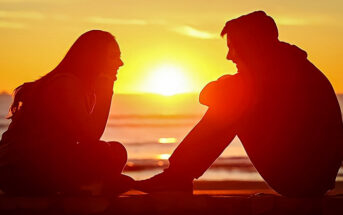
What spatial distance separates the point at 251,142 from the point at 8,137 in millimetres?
1632

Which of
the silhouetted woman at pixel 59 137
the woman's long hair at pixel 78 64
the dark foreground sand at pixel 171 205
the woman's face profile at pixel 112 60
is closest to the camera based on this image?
the dark foreground sand at pixel 171 205

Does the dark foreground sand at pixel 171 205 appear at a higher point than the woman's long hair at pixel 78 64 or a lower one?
lower

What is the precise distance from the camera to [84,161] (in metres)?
5.13

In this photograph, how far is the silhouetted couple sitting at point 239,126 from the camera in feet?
16.5

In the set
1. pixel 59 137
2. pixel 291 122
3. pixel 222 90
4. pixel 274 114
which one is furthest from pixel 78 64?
pixel 291 122

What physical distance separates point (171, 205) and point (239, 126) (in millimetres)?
694

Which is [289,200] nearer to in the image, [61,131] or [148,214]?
[148,214]

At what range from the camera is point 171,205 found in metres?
4.97

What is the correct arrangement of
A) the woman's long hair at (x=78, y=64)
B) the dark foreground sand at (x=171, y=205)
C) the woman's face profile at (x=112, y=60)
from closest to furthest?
the dark foreground sand at (x=171, y=205) < the woman's long hair at (x=78, y=64) < the woman's face profile at (x=112, y=60)

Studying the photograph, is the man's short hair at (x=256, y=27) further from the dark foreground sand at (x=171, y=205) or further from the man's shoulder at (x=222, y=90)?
the dark foreground sand at (x=171, y=205)

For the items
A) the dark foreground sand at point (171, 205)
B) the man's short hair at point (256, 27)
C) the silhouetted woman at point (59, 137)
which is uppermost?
the man's short hair at point (256, 27)

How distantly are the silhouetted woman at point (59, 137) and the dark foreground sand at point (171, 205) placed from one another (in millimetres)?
167

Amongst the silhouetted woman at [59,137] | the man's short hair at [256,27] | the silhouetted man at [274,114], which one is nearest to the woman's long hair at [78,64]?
the silhouetted woman at [59,137]

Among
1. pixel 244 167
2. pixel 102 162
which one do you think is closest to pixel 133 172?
pixel 244 167
